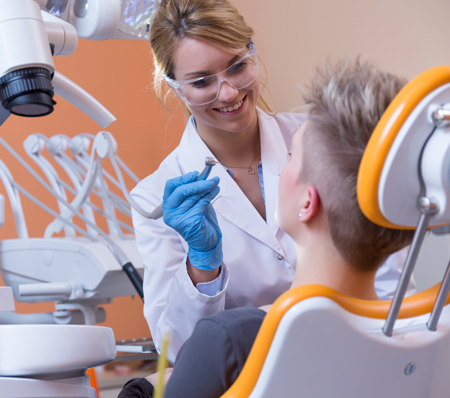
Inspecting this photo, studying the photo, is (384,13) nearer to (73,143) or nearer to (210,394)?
(73,143)

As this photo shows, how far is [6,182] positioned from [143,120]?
5.51 feet

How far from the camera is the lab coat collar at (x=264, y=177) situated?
4.40ft

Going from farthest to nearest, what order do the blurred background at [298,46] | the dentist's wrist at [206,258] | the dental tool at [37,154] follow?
the blurred background at [298,46] < the dental tool at [37,154] < the dentist's wrist at [206,258]

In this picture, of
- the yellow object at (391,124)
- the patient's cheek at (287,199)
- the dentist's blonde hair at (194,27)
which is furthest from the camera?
the dentist's blonde hair at (194,27)

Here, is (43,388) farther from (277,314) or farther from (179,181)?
(179,181)

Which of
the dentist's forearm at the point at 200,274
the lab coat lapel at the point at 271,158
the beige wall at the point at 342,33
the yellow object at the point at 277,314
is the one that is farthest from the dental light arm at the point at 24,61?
the beige wall at the point at 342,33

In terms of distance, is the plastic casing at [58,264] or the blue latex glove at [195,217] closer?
the blue latex glove at [195,217]

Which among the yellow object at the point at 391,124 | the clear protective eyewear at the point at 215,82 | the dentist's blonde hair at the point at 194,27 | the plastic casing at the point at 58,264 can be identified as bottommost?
the plastic casing at the point at 58,264

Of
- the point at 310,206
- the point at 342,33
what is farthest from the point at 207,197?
the point at 342,33

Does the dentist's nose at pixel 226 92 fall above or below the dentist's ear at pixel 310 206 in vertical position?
above

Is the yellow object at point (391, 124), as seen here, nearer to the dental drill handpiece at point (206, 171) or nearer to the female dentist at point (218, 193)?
the dental drill handpiece at point (206, 171)

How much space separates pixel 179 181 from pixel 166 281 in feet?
0.98

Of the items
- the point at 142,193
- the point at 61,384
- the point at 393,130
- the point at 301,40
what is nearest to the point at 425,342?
the point at 393,130

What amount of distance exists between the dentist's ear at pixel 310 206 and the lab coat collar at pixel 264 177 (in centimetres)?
57
